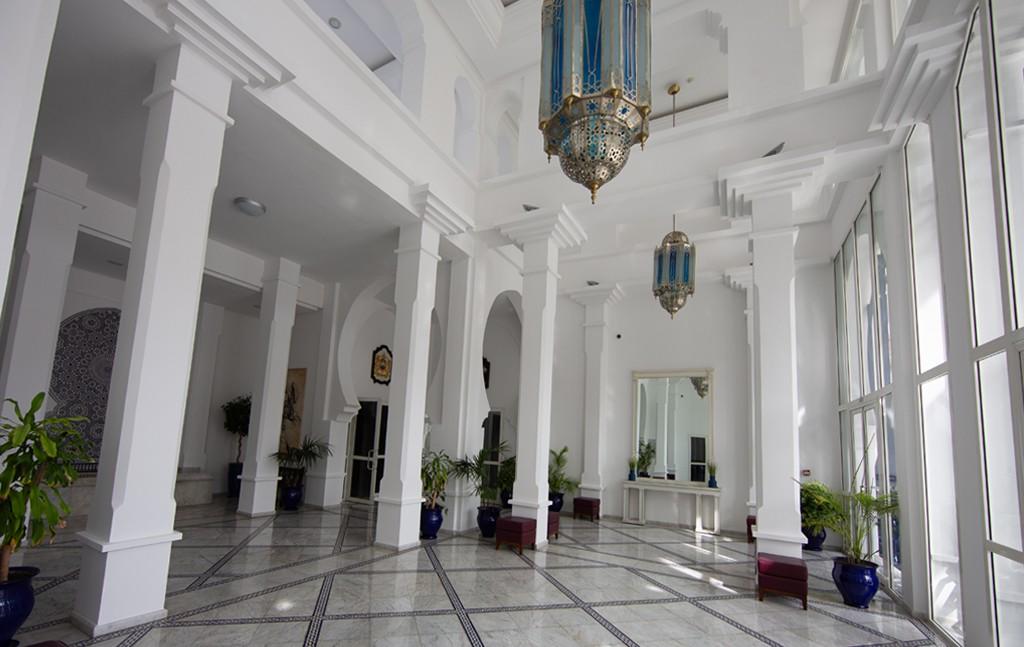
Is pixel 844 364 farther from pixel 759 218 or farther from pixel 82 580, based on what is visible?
pixel 82 580

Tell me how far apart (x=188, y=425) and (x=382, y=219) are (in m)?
6.36

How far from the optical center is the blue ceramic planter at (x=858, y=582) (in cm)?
508

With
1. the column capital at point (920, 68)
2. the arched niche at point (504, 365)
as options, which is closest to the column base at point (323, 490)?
the arched niche at point (504, 365)

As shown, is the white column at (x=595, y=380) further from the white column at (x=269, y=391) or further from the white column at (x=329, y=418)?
the white column at (x=269, y=391)

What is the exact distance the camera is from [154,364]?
142 inches

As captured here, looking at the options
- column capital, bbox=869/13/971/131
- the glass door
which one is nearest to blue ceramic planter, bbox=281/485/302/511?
the glass door

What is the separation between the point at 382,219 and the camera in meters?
7.12

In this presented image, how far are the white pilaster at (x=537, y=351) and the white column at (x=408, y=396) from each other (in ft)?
4.19

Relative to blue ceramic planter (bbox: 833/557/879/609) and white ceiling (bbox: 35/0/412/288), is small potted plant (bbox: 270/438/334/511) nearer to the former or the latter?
white ceiling (bbox: 35/0/412/288)

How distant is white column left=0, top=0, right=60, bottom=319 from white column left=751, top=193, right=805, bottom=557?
5.94m

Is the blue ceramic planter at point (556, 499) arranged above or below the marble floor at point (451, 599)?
above

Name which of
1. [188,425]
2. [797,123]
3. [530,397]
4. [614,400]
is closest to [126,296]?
[530,397]

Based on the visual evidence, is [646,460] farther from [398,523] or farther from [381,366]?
[381,366]

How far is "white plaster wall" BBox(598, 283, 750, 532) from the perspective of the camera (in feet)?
31.2
